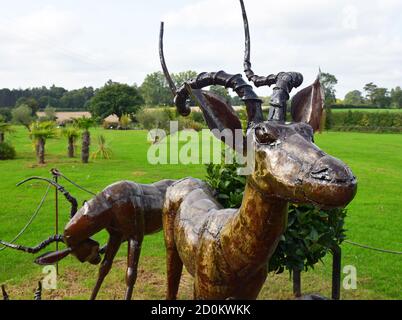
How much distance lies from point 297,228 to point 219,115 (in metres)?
2.61

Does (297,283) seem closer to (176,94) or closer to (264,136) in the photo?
(176,94)

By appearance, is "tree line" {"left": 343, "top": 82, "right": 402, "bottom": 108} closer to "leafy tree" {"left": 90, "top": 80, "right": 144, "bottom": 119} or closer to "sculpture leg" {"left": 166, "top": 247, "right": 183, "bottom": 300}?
"leafy tree" {"left": 90, "top": 80, "right": 144, "bottom": 119}

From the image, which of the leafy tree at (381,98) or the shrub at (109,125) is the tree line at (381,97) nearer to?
the leafy tree at (381,98)

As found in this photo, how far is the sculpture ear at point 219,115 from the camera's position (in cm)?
268

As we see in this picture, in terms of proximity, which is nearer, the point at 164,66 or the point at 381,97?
the point at 164,66

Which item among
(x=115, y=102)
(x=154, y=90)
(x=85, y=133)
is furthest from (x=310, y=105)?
(x=154, y=90)

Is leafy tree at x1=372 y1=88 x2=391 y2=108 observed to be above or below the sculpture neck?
above

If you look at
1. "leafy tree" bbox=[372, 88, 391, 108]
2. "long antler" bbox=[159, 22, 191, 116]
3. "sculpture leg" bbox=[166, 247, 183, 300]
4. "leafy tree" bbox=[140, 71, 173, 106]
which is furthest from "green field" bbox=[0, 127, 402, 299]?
"leafy tree" bbox=[372, 88, 391, 108]

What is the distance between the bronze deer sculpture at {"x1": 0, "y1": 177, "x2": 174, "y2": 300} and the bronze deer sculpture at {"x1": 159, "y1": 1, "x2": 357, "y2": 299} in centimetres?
115

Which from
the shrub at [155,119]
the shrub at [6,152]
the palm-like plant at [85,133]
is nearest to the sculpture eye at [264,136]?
the palm-like plant at [85,133]

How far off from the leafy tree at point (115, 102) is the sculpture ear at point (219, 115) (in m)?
58.4

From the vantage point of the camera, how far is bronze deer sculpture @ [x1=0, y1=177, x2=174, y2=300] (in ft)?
14.6

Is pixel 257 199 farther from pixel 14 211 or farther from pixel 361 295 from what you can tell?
pixel 14 211

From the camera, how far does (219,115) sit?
8.93ft
